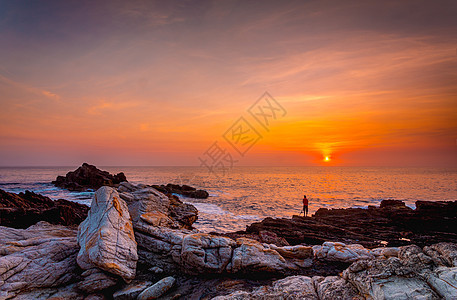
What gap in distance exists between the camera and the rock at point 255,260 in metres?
9.34

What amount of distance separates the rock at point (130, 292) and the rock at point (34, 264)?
73.4 inches

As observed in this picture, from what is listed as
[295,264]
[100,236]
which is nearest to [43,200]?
[100,236]

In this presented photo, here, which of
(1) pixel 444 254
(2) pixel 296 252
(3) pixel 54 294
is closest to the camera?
(1) pixel 444 254

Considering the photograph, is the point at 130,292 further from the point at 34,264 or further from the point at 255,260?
the point at 255,260

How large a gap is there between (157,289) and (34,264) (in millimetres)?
4555

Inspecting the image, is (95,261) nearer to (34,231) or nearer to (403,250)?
(34,231)

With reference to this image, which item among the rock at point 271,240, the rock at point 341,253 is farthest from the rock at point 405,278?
the rock at point 271,240

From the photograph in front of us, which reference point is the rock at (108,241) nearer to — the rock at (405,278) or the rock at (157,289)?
the rock at (157,289)

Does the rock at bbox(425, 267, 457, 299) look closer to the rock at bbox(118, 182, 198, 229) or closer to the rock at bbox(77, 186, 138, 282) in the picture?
the rock at bbox(77, 186, 138, 282)

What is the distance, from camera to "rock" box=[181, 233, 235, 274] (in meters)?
9.34

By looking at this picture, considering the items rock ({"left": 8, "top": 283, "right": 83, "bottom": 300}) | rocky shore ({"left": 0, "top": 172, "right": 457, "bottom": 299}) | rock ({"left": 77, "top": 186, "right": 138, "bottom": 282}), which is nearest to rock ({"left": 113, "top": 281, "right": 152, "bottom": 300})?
rocky shore ({"left": 0, "top": 172, "right": 457, "bottom": 299})

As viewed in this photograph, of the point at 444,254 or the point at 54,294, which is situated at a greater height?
the point at 444,254

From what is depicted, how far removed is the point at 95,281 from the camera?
8156 millimetres

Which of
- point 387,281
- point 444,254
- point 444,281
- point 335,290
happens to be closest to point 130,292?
point 335,290
